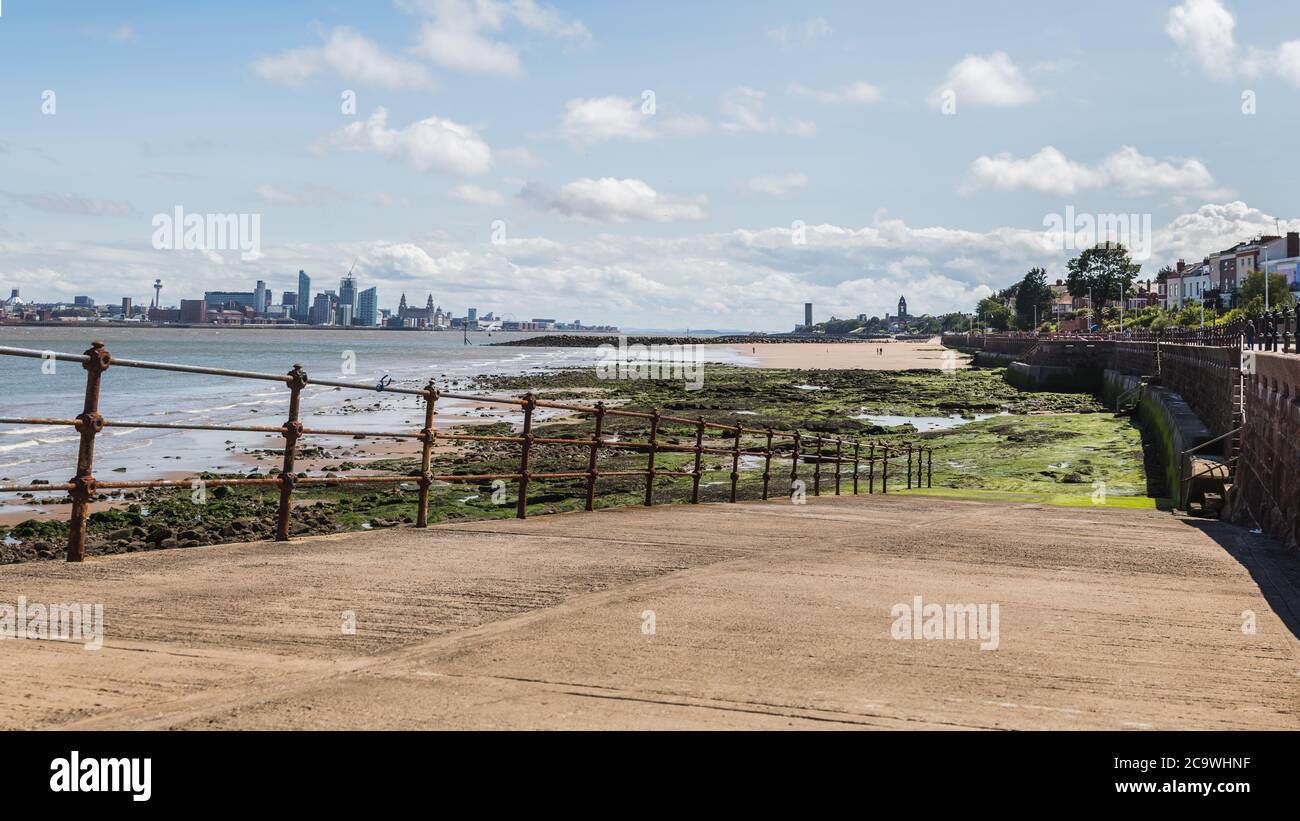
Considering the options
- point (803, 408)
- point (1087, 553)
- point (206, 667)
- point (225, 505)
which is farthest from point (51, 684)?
point (803, 408)

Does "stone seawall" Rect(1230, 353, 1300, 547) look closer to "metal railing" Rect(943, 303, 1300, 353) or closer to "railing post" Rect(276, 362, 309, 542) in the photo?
"metal railing" Rect(943, 303, 1300, 353)

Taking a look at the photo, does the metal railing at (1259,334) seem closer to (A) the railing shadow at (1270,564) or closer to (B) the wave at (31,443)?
(A) the railing shadow at (1270,564)

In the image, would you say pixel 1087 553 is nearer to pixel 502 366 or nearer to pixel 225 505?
pixel 225 505

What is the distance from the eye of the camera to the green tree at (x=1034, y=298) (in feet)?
585

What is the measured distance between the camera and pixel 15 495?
20.6 m

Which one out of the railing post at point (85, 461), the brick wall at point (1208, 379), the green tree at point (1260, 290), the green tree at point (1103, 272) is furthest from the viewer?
the green tree at point (1103, 272)

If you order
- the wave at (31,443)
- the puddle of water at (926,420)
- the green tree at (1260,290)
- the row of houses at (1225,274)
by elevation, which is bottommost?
the wave at (31,443)

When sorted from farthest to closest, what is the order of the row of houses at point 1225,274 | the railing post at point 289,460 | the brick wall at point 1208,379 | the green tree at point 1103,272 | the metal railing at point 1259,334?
the green tree at point 1103,272 < the row of houses at point 1225,274 < the brick wall at point 1208,379 < the metal railing at point 1259,334 < the railing post at point 289,460

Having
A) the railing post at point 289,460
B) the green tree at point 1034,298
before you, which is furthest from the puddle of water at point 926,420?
the green tree at point 1034,298

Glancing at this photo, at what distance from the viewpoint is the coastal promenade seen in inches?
167

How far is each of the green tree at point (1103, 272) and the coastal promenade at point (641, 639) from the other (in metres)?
143

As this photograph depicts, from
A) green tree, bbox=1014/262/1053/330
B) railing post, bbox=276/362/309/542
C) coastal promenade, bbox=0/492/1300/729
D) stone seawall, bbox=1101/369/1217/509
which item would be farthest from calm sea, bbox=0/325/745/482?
green tree, bbox=1014/262/1053/330

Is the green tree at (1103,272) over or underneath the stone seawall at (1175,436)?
over

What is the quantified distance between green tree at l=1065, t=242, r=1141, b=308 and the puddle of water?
99990 millimetres
